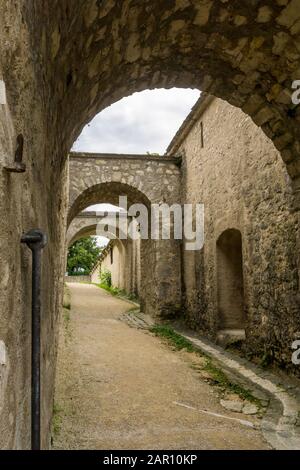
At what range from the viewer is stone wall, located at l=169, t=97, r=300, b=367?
468 cm

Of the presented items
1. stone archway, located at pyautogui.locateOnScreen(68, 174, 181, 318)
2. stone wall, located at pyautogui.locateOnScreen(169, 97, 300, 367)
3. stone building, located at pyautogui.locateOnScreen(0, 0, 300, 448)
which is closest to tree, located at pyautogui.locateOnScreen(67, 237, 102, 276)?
stone archway, located at pyautogui.locateOnScreen(68, 174, 181, 318)

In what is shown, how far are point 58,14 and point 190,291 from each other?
7749 mm

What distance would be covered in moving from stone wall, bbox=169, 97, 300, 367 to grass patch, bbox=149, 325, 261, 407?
22.4 inches

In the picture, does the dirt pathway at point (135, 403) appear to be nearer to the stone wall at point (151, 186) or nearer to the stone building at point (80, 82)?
the stone building at point (80, 82)

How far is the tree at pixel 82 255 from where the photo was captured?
34.2 m

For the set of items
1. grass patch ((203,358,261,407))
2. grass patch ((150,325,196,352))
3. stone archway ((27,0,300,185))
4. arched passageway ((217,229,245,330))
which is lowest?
grass patch ((150,325,196,352))

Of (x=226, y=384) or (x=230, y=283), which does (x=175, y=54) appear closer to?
(x=226, y=384)

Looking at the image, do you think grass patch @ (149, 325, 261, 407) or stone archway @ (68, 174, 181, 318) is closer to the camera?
grass patch @ (149, 325, 261, 407)

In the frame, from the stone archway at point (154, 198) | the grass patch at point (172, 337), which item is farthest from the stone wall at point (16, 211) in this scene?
the stone archway at point (154, 198)

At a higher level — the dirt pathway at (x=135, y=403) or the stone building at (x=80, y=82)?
the stone building at (x=80, y=82)

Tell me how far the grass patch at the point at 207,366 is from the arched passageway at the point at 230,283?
83cm

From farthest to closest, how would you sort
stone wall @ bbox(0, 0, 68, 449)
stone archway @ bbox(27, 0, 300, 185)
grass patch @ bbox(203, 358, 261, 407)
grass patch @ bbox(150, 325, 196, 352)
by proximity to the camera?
grass patch @ bbox(150, 325, 196, 352)
grass patch @ bbox(203, 358, 261, 407)
stone archway @ bbox(27, 0, 300, 185)
stone wall @ bbox(0, 0, 68, 449)

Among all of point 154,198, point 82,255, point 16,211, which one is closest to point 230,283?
point 154,198

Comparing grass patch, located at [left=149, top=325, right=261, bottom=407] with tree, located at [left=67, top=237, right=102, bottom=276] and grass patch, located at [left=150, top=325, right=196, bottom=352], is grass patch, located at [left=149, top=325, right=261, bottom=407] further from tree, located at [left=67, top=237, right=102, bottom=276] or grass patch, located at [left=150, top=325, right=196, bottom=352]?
tree, located at [left=67, top=237, right=102, bottom=276]
